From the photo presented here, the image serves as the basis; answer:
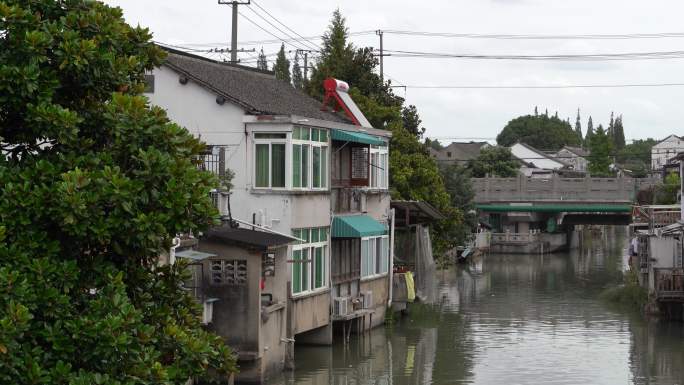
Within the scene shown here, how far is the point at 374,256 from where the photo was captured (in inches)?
1389

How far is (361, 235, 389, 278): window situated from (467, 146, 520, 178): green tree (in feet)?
181

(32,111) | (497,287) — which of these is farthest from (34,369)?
(497,287)

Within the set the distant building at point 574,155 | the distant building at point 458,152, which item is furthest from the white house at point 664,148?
the distant building at point 458,152

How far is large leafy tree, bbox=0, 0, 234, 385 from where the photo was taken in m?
10.3

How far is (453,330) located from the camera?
36.4 m

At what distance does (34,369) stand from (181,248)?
1349 centimetres

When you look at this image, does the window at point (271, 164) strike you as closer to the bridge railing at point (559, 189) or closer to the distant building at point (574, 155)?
the bridge railing at point (559, 189)

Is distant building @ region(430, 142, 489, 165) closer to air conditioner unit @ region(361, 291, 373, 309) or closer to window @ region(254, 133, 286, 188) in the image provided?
air conditioner unit @ region(361, 291, 373, 309)

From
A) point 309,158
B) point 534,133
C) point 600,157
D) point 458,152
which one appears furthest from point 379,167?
point 534,133

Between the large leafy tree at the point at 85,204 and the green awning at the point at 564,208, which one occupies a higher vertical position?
the large leafy tree at the point at 85,204

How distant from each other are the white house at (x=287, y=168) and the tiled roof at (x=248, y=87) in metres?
0.05

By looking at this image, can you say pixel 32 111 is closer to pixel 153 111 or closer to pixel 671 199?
pixel 153 111

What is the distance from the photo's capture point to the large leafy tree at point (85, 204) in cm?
1027

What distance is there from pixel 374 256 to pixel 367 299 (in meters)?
1.58
